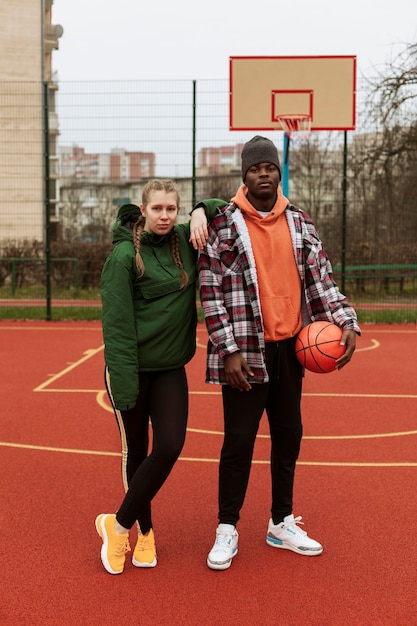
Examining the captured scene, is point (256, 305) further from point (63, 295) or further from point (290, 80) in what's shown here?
point (63, 295)

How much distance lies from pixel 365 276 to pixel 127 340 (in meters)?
11.4

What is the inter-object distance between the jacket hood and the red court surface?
58.9 inches

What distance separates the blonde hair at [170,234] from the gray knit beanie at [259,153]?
350mm

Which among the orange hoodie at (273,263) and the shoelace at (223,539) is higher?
the orange hoodie at (273,263)

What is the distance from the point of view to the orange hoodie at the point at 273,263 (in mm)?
3582

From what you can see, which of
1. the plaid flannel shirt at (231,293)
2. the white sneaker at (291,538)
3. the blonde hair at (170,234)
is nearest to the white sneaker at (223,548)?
the white sneaker at (291,538)

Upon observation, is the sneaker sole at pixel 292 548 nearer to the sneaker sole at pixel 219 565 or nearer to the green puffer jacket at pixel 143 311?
the sneaker sole at pixel 219 565

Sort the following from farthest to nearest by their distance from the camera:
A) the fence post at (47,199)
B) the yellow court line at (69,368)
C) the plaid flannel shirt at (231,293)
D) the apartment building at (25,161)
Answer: the apartment building at (25,161), the fence post at (47,199), the yellow court line at (69,368), the plaid flannel shirt at (231,293)

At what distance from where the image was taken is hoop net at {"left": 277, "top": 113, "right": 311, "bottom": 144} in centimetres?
1335

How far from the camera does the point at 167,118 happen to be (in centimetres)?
1341

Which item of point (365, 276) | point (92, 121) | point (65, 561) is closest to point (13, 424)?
point (65, 561)

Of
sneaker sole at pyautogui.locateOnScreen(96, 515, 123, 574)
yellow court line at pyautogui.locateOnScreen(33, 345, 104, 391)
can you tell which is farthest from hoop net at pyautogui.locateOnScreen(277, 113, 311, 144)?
sneaker sole at pyautogui.locateOnScreen(96, 515, 123, 574)

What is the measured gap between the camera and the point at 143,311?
3475mm

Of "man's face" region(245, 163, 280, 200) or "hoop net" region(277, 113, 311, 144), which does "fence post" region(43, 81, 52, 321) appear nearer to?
"hoop net" region(277, 113, 311, 144)
